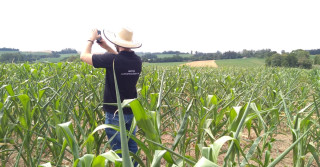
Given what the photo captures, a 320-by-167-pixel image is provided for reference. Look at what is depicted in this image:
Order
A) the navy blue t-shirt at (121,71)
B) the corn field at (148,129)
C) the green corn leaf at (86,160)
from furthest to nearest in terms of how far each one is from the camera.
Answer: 1. the navy blue t-shirt at (121,71)
2. the corn field at (148,129)
3. the green corn leaf at (86,160)

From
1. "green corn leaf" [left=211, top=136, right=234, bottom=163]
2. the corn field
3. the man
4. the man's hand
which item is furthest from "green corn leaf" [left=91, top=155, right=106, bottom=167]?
the man's hand

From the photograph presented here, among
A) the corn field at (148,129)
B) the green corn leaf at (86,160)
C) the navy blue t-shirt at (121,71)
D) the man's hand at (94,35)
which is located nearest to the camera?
the green corn leaf at (86,160)

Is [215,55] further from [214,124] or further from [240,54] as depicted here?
[214,124]

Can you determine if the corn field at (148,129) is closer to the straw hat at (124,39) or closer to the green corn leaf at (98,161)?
the green corn leaf at (98,161)

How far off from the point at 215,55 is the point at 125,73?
2056 inches

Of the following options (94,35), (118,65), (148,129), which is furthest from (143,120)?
(94,35)

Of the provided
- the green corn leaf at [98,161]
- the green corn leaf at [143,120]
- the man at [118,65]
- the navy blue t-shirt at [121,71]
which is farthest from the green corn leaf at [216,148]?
Answer: the navy blue t-shirt at [121,71]

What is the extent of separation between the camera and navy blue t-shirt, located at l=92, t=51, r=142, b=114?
73.6 inches

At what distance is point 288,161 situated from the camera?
239 cm

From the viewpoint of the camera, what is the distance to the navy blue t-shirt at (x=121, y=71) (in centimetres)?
187

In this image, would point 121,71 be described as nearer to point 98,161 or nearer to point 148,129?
point 148,129

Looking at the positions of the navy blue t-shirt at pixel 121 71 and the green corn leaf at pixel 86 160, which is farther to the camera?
the navy blue t-shirt at pixel 121 71

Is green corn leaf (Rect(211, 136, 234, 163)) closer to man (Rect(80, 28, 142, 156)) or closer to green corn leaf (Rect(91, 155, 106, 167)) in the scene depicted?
green corn leaf (Rect(91, 155, 106, 167))

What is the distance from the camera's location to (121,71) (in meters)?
1.91
